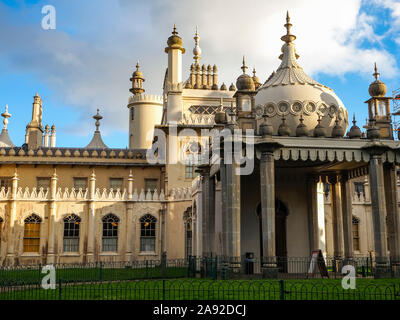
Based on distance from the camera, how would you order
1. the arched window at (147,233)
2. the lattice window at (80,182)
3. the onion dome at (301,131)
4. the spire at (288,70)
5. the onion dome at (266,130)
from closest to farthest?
the onion dome at (266,130) → the onion dome at (301,131) → the spire at (288,70) → the arched window at (147,233) → the lattice window at (80,182)

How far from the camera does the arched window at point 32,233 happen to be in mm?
32281

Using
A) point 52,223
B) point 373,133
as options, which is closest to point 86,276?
point 52,223

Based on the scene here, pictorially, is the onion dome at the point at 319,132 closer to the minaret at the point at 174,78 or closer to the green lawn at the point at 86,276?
the green lawn at the point at 86,276

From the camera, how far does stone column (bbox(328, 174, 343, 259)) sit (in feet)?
73.6

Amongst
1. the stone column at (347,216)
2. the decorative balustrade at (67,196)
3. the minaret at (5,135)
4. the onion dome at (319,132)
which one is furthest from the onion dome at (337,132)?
the minaret at (5,135)

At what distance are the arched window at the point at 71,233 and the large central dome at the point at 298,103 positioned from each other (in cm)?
1847

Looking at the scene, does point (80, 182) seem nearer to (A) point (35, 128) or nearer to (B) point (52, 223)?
(B) point (52, 223)

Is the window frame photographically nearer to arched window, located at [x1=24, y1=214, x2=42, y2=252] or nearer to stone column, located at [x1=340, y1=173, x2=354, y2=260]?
arched window, located at [x1=24, y1=214, x2=42, y2=252]

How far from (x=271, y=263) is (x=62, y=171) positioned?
83.6 ft

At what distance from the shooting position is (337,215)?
22.7 metres
